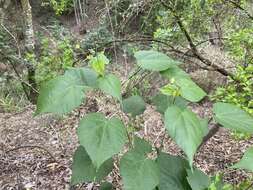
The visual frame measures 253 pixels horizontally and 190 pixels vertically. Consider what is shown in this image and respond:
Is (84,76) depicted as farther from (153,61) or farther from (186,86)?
(186,86)

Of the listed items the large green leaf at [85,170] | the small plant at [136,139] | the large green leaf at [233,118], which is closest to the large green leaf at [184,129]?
the small plant at [136,139]

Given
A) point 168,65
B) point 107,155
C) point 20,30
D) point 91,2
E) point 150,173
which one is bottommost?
point 20,30

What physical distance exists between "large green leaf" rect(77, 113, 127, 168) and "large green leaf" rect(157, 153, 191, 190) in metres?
0.33

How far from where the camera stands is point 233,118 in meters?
1.65

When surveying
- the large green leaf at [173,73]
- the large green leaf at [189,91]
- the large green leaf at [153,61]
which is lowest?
the large green leaf at [189,91]

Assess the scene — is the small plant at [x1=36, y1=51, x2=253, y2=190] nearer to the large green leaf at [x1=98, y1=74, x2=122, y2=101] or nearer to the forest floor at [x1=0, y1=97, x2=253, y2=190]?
the large green leaf at [x1=98, y1=74, x2=122, y2=101]

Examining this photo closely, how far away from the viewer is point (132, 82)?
11.2 feet

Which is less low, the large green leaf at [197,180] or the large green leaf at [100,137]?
the large green leaf at [100,137]

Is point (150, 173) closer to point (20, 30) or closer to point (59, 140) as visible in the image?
point (59, 140)

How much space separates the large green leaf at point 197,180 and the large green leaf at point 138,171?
0.19 m

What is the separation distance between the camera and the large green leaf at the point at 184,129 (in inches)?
56.1

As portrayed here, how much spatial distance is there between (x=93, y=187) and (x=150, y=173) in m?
1.33

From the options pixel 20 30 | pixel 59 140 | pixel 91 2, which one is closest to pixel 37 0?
pixel 20 30

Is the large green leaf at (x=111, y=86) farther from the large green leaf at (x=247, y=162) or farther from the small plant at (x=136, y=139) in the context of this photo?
the large green leaf at (x=247, y=162)
